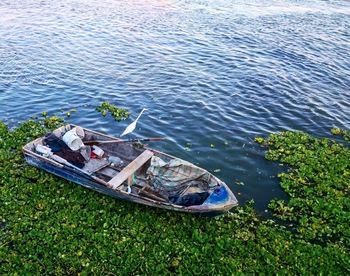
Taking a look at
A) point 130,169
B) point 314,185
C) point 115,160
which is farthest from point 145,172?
point 314,185

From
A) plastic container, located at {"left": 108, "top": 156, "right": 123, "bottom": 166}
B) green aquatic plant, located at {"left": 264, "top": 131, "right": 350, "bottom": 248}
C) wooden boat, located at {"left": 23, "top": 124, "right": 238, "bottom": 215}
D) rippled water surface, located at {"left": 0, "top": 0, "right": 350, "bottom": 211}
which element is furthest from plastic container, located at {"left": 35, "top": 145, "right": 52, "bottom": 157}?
green aquatic plant, located at {"left": 264, "top": 131, "right": 350, "bottom": 248}

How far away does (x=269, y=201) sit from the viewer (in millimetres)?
17125

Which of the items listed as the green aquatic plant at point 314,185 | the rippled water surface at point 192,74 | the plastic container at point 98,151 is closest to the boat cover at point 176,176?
the rippled water surface at point 192,74

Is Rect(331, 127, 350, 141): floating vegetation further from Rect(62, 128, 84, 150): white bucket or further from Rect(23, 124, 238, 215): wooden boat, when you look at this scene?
Rect(62, 128, 84, 150): white bucket

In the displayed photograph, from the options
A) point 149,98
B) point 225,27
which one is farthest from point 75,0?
point 149,98

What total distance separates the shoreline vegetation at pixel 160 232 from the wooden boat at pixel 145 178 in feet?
2.19

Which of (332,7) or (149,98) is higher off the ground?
(332,7)

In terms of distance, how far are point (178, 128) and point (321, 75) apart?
15236mm

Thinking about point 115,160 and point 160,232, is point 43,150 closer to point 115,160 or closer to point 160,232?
point 115,160

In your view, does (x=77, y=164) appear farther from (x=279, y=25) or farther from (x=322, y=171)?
(x=279, y=25)

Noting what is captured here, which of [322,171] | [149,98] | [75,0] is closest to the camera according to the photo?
[322,171]

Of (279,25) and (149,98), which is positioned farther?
(279,25)

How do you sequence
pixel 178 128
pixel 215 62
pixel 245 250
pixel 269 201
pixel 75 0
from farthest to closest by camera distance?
pixel 75 0 → pixel 215 62 → pixel 178 128 → pixel 269 201 → pixel 245 250

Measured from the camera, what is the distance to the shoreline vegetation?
1348cm
